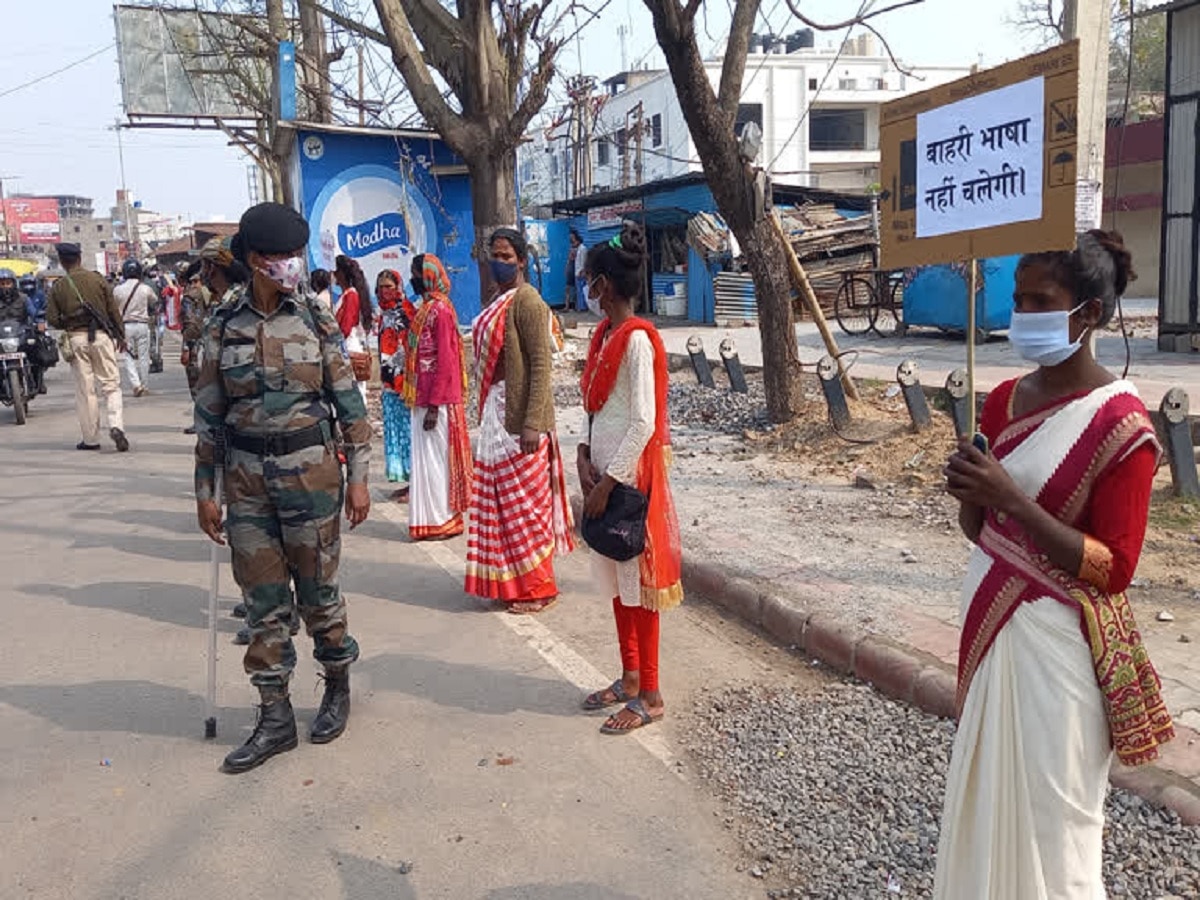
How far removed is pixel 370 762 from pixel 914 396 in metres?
5.56

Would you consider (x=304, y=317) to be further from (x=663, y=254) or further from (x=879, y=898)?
(x=663, y=254)

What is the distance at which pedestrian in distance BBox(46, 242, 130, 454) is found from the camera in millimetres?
10070

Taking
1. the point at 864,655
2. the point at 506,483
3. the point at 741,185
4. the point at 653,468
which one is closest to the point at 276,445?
the point at 653,468

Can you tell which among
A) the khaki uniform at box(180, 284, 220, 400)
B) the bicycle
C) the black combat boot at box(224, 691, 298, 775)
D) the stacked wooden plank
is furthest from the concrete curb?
the stacked wooden plank

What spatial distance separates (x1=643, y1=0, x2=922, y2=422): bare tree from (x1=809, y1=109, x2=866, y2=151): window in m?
40.8

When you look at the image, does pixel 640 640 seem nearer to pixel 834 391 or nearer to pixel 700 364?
pixel 834 391

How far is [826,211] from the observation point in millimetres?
21203

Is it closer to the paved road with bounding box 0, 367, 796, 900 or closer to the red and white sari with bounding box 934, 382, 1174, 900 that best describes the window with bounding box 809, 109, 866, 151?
the paved road with bounding box 0, 367, 796, 900

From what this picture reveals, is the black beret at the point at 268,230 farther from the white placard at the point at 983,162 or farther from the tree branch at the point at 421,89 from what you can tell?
the tree branch at the point at 421,89

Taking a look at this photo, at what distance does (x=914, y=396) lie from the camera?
7879mm

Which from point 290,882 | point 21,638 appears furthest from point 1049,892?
point 21,638

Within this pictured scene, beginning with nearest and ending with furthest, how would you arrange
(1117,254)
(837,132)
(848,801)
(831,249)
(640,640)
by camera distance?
(1117,254)
(848,801)
(640,640)
(831,249)
(837,132)

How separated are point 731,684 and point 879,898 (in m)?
1.57

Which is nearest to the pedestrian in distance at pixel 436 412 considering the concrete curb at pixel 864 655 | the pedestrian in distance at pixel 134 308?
the concrete curb at pixel 864 655
